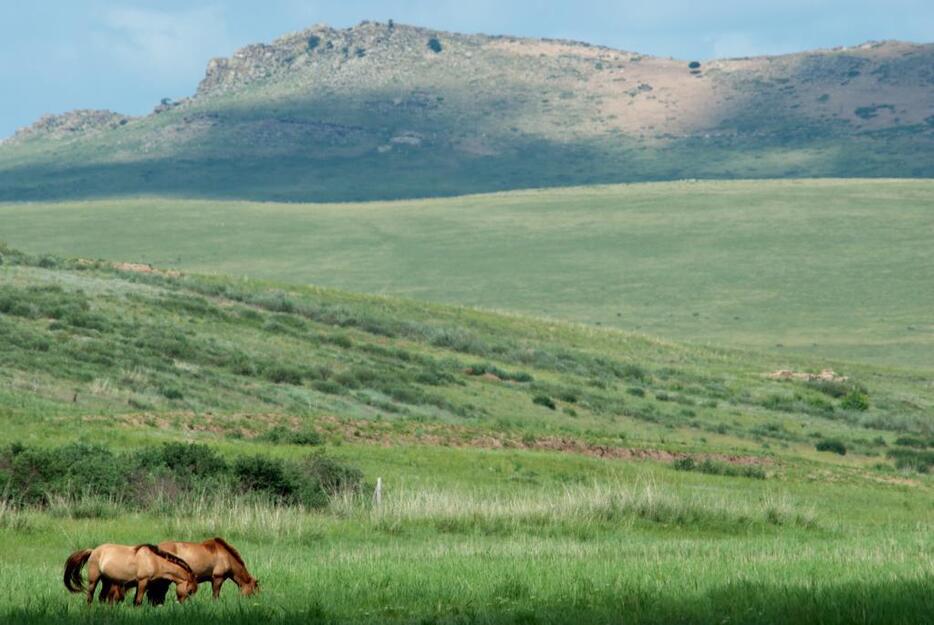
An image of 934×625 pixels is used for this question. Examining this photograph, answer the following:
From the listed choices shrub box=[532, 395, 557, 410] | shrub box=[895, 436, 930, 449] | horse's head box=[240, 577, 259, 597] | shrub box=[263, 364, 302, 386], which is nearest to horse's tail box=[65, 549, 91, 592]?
horse's head box=[240, 577, 259, 597]

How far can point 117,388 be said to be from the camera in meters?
37.2

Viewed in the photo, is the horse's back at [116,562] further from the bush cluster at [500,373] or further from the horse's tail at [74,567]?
the bush cluster at [500,373]

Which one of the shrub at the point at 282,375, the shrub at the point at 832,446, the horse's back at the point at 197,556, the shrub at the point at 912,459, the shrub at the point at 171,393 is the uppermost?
the shrub at the point at 282,375

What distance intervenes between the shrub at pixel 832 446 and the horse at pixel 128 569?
37.3 m

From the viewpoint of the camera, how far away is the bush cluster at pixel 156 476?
67.9ft

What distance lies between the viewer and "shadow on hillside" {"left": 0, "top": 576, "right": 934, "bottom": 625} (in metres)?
10.8

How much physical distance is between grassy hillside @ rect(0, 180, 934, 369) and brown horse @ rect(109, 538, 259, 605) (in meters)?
70.8

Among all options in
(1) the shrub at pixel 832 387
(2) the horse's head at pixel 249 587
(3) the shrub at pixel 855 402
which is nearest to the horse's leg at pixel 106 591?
(2) the horse's head at pixel 249 587

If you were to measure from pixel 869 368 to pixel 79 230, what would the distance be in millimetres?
72351

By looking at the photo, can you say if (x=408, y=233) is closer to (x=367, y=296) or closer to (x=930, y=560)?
(x=367, y=296)

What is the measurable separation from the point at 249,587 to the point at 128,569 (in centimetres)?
125

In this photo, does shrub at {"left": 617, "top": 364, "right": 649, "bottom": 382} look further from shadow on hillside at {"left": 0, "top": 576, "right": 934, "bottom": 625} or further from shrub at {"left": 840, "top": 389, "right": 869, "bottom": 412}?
shadow on hillside at {"left": 0, "top": 576, "right": 934, "bottom": 625}

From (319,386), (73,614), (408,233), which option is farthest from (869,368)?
(73,614)

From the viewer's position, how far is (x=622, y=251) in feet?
383
